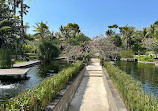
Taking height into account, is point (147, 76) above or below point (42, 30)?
below

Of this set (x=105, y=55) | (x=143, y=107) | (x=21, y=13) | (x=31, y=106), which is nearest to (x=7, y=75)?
(x=31, y=106)

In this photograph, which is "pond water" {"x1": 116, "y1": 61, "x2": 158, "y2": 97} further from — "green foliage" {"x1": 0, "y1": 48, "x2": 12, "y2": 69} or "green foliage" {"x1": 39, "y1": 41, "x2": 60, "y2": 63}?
"green foliage" {"x1": 0, "y1": 48, "x2": 12, "y2": 69}

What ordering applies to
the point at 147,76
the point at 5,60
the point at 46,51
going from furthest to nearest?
the point at 46,51 < the point at 5,60 < the point at 147,76

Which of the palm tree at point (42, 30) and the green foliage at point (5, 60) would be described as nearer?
the green foliage at point (5, 60)

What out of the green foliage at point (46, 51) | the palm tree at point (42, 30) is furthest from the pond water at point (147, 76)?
the palm tree at point (42, 30)

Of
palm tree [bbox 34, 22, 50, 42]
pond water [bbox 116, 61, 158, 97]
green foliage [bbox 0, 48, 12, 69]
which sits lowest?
pond water [bbox 116, 61, 158, 97]

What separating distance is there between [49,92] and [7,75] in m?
8.82

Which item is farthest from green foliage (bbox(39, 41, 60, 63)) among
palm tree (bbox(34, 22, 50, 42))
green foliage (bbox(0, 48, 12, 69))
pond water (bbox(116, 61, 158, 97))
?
palm tree (bbox(34, 22, 50, 42))

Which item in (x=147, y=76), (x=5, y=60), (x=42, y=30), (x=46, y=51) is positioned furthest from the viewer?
(x=42, y=30)

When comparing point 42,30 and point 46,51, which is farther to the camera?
point 42,30

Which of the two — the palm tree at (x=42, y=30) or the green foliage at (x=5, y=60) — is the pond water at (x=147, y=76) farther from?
the palm tree at (x=42, y=30)

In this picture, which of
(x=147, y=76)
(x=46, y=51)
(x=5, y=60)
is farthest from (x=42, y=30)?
(x=147, y=76)

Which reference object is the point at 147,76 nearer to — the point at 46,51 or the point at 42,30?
the point at 46,51

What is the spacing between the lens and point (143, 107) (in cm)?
251
